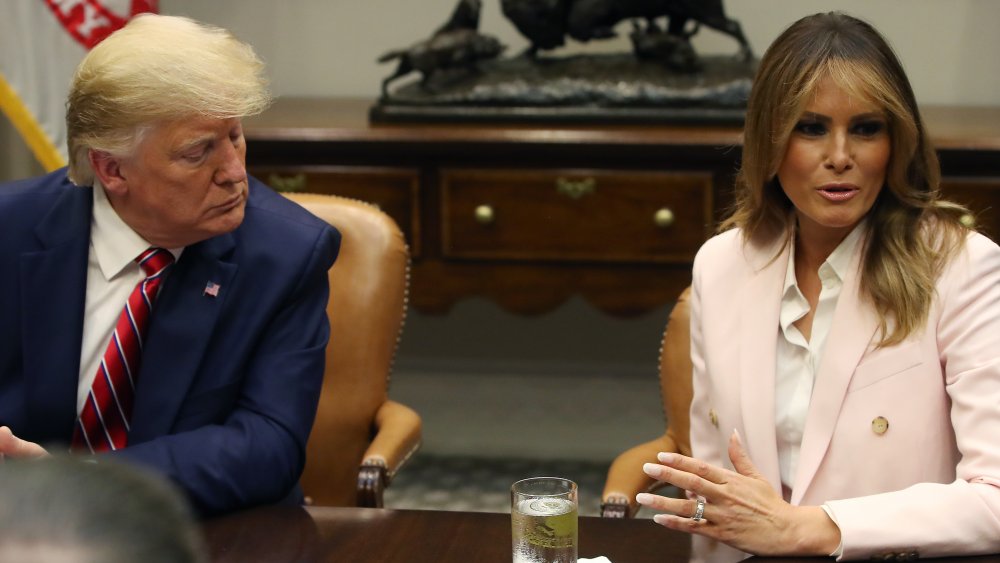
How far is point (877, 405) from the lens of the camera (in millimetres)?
1947

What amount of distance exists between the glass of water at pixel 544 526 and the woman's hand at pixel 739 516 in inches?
5.7

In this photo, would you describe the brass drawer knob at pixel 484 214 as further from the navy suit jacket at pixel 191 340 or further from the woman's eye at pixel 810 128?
the woman's eye at pixel 810 128

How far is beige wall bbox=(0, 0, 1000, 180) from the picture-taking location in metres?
4.10

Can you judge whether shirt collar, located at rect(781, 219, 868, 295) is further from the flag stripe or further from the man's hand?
the flag stripe

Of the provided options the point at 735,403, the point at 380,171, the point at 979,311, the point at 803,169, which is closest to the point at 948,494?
the point at 979,311

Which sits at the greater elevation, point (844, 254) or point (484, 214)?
point (844, 254)

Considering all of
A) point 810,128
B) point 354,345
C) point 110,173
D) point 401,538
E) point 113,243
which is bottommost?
point 354,345

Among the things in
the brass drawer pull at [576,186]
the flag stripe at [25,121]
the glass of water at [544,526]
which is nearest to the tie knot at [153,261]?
the glass of water at [544,526]

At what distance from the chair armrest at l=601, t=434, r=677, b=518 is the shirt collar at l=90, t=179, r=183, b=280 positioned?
853 millimetres

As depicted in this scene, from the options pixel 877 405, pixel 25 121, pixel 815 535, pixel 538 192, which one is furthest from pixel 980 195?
pixel 25 121

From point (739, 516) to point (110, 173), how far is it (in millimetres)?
1153

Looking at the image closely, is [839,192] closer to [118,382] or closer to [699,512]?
[699,512]

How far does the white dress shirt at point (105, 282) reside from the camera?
214 centimetres

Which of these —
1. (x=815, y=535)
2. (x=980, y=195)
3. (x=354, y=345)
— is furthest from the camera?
(x=980, y=195)
